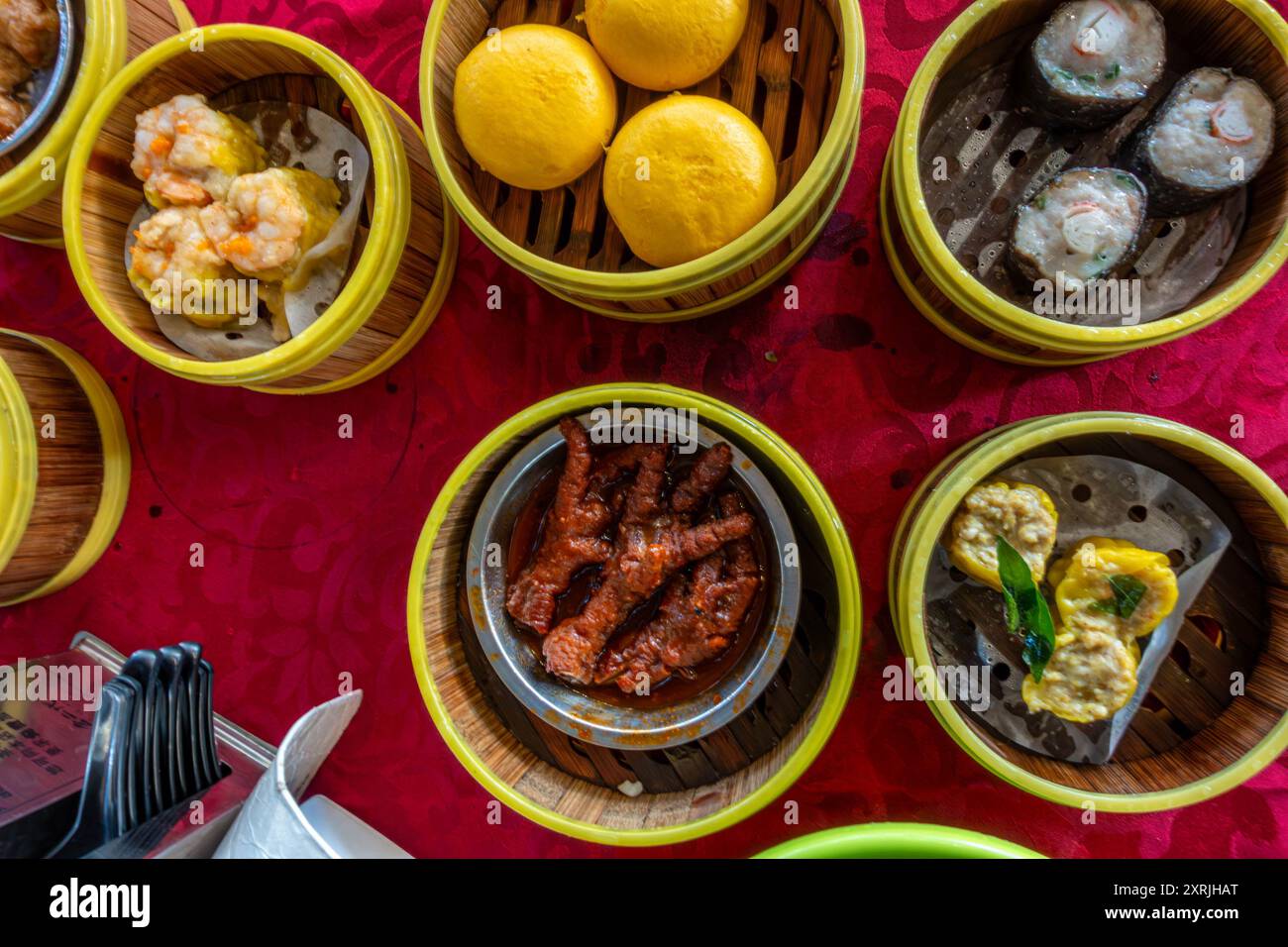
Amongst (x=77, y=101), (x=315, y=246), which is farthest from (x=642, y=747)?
(x=77, y=101)

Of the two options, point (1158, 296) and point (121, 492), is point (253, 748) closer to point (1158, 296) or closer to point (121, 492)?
point (121, 492)

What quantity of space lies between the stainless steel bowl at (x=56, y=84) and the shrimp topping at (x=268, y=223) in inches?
17.6

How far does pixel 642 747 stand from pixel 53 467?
1510 millimetres

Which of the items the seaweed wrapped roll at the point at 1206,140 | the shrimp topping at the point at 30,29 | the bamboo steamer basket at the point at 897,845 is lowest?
the bamboo steamer basket at the point at 897,845

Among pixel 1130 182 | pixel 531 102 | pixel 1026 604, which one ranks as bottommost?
pixel 1026 604

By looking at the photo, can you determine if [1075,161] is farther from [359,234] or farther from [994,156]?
[359,234]

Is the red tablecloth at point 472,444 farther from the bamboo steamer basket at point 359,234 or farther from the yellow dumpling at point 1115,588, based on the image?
the yellow dumpling at point 1115,588

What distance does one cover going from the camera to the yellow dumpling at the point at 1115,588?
1.46 m

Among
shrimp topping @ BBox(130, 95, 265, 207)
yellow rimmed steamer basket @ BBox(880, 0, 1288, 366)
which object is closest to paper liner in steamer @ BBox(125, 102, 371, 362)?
shrimp topping @ BBox(130, 95, 265, 207)

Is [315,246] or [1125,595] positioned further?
[315,246]

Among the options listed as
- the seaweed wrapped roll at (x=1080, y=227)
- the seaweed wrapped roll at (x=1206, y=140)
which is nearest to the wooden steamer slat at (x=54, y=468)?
the seaweed wrapped roll at (x=1080, y=227)

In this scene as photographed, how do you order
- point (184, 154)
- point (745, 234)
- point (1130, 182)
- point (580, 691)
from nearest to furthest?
point (745, 234) → point (1130, 182) → point (184, 154) → point (580, 691)

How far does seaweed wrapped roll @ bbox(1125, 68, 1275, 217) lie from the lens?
4.75 feet

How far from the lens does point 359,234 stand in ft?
5.66
